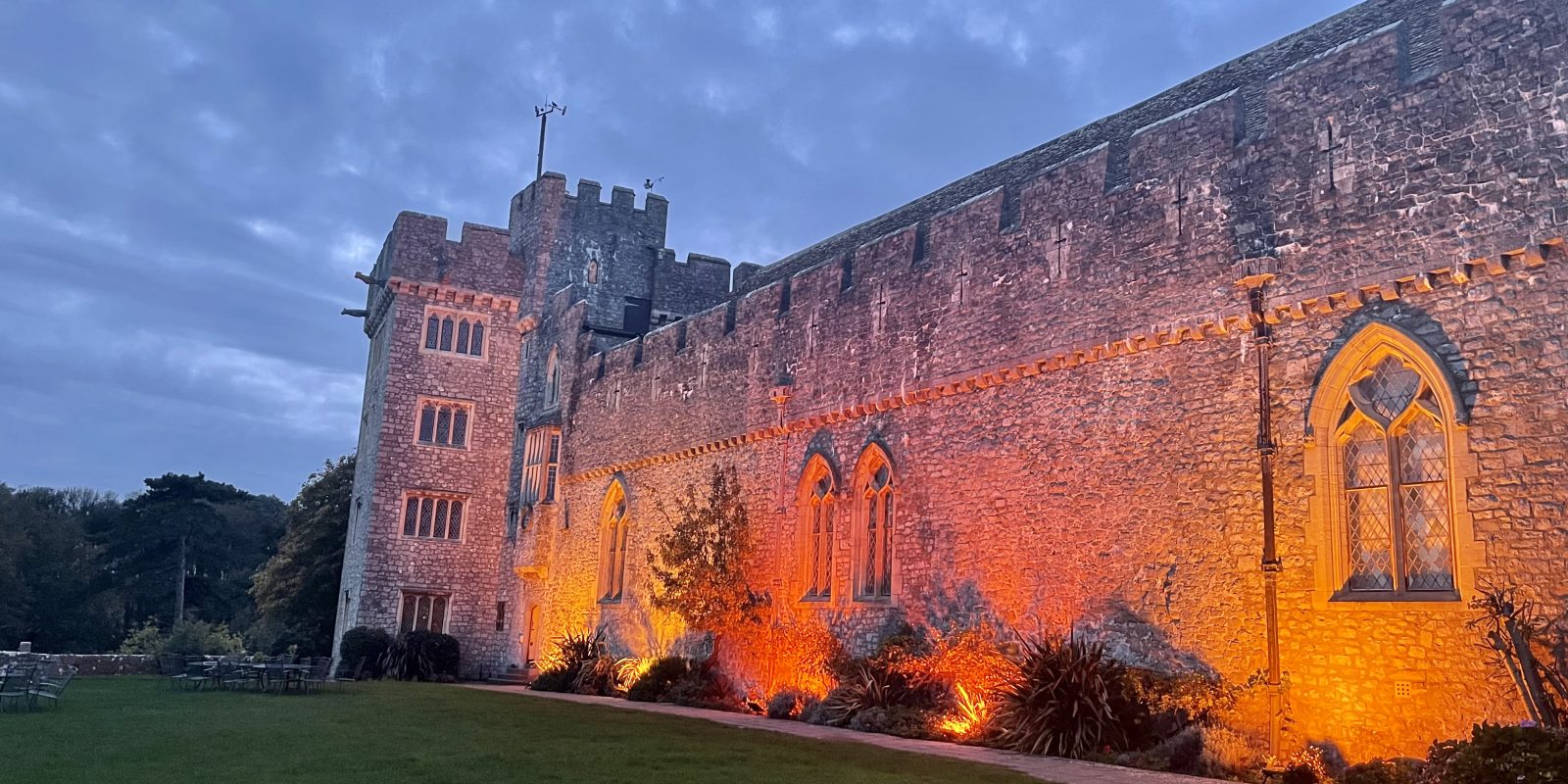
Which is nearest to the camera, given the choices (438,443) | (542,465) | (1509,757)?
(1509,757)

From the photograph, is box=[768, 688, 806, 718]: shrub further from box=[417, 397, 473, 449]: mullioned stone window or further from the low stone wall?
the low stone wall

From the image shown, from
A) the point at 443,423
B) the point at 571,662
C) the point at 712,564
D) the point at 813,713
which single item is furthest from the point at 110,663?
the point at 813,713

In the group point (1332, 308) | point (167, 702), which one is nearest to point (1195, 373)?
point (1332, 308)

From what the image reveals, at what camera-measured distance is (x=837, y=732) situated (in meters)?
13.4

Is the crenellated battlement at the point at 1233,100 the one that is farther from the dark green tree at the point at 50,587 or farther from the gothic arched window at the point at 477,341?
the dark green tree at the point at 50,587

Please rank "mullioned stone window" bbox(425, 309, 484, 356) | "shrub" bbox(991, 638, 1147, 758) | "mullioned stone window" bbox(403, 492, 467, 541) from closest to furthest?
1. "shrub" bbox(991, 638, 1147, 758)
2. "mullioned stone window" bbox(403, 492, 467, 541)
3. "mullioned stone window" bbox(425, 309, 484, 356)

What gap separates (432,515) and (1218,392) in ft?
67.4

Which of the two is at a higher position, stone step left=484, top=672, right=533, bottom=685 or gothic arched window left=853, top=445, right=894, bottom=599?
gothic arched window left=853, top=445, right=894, bottom=599

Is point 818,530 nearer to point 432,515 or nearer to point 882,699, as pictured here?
point 882,699

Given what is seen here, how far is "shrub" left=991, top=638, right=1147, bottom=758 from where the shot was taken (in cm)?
1119

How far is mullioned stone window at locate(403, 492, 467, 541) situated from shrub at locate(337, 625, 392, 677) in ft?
8.21

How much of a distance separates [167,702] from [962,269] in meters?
11.9

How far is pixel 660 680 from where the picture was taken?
19141mm

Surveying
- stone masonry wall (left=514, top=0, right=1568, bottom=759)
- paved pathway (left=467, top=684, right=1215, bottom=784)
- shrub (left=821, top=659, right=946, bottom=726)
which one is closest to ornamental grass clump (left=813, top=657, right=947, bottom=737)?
shrub (left=821, top=659, right=946, bottom=726)
